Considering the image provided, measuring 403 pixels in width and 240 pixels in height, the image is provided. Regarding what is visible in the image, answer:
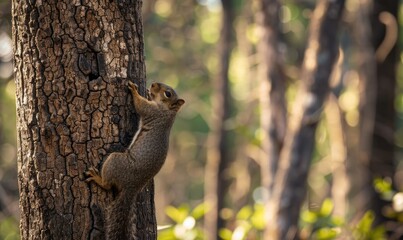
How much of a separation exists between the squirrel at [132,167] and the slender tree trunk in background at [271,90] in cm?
434

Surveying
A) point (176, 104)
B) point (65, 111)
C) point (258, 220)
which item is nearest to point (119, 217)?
point (65, 111)

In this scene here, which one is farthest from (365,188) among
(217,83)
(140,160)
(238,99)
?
(238,99)

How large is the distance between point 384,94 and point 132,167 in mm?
7113

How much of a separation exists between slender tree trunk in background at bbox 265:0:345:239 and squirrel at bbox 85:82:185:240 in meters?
3.60

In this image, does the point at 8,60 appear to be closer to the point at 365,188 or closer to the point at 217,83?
the point at 217,83

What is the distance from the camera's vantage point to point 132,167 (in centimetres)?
432

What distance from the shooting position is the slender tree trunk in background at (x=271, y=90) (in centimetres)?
898

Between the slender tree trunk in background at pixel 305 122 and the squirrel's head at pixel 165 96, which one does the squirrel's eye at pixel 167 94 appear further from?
the slender tree trunk in background at pixel 305 122

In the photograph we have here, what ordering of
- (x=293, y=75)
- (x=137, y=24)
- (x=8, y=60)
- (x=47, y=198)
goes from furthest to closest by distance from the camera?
(x=8, y=60), (x=293, y=75), (x=137, y=24), (x=47, y=198)

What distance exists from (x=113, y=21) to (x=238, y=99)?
928 inches

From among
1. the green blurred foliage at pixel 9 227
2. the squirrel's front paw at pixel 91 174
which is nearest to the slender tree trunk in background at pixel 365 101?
the green blurred foliage at pixel 9 227

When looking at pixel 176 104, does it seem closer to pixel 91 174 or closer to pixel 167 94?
pixel 167 94

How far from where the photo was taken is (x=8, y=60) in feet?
38.4

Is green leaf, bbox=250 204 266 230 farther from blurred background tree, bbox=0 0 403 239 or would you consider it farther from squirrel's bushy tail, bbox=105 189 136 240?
squirrel's bushy tail, bbox=105 189 136 240
